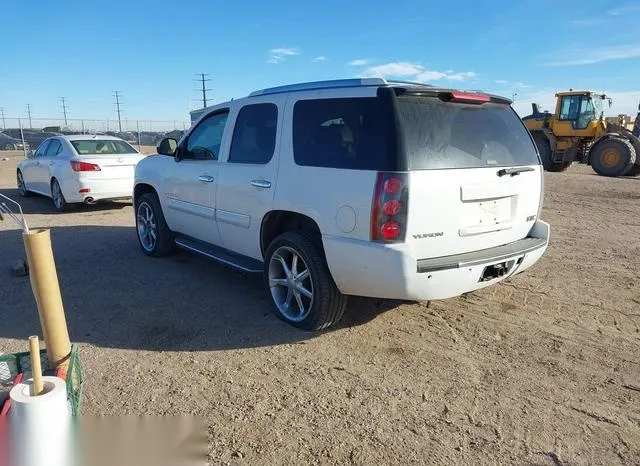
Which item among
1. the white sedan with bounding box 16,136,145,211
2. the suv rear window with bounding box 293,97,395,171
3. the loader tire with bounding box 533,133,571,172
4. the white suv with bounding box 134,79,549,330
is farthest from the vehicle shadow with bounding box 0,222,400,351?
the loader tire with bounding box 533,133,571,172

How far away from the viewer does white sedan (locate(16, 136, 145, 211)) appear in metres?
9.41

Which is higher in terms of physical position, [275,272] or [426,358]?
[275,272]

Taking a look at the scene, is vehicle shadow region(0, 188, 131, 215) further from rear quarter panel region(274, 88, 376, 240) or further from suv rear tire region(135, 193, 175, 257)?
rear quarter panel region(274, 88, 376, 240)

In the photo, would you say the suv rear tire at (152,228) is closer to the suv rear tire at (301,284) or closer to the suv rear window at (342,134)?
the suv rear tire at (301,284)

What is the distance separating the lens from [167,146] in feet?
19.6

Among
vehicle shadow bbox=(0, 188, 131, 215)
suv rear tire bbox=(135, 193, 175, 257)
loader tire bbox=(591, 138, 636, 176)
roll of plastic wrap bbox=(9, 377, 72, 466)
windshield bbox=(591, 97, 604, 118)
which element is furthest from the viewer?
windshield bbox=(591, 97, 604, 118)

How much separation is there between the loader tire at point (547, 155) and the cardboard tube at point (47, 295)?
65.7 ft

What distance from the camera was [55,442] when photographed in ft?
6.31

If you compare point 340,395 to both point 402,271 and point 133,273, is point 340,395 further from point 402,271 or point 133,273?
point 133,273

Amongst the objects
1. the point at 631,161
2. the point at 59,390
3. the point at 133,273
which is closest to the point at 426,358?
the point at 59,390

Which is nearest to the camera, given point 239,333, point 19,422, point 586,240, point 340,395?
point 19,422

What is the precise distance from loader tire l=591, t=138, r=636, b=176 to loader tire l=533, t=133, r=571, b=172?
166cm

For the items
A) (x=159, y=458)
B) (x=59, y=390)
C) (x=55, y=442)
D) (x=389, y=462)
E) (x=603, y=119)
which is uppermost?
(x=603, y=119)

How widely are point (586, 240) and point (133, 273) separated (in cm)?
638
